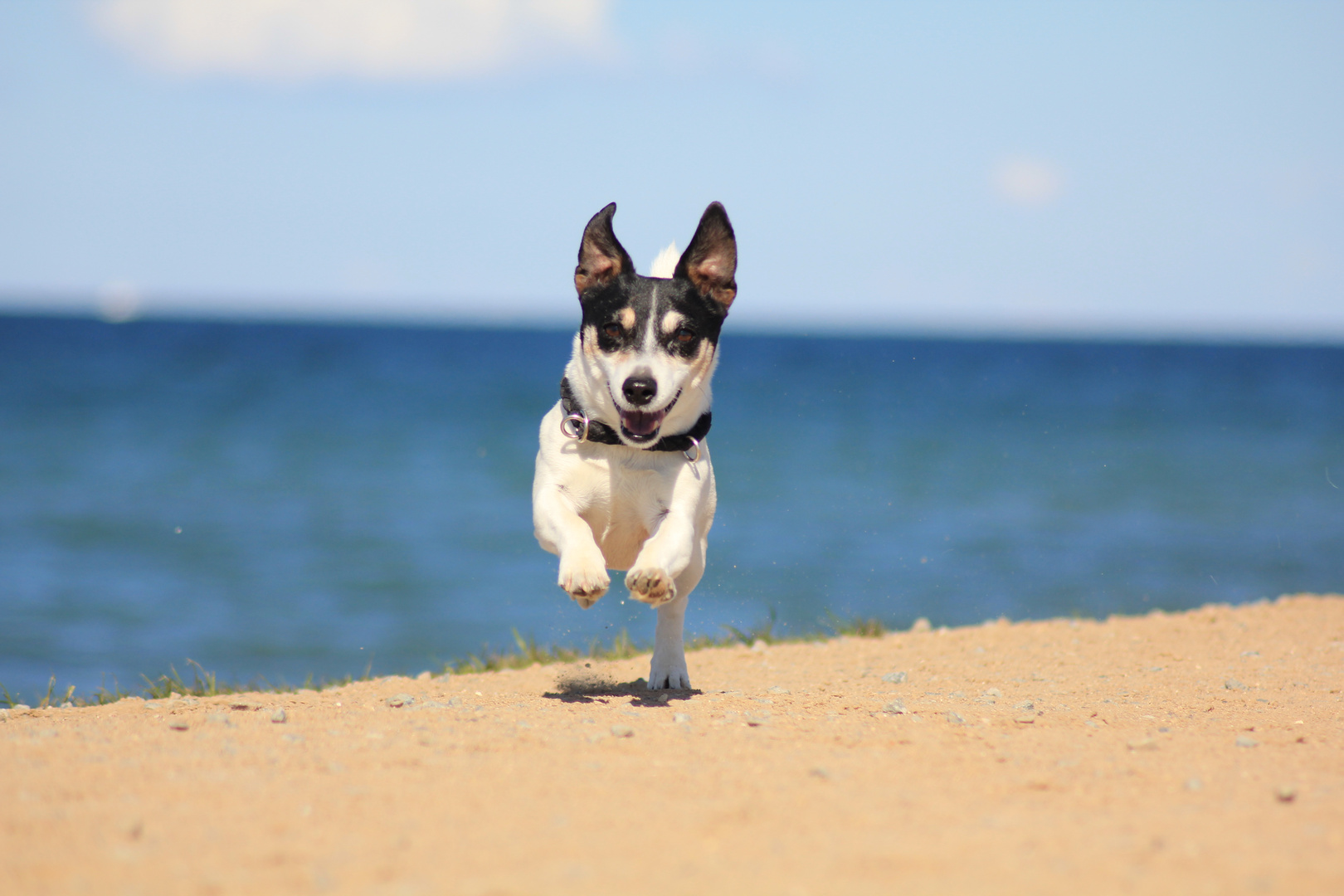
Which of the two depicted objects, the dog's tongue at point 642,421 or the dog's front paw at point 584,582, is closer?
the dog's front paw at point 584,582

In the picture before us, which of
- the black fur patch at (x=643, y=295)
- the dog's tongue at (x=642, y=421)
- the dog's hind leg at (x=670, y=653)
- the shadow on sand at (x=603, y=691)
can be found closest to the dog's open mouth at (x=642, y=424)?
the dog's tongue at (x=642, y=421)

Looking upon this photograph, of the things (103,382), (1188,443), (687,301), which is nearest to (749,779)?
(687,301)

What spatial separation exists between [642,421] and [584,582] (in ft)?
2.87

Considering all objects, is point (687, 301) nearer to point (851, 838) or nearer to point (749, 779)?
point (749, 779)

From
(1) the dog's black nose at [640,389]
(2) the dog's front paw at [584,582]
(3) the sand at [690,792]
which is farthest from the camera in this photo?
(1) the dog's black nose at [640,389]

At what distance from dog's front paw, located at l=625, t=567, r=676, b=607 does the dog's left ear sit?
1.63 m

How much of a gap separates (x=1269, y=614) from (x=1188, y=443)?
2028cm

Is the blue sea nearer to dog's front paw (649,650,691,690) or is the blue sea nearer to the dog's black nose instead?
dog's front paw (649,650,691,690)

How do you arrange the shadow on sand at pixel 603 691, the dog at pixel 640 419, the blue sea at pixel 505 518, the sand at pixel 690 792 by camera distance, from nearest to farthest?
the sand at pixel 690 792, the dog at pixel 640 419, the shadow on sand at pixel 603 691, the blue sea at pixel 505 518

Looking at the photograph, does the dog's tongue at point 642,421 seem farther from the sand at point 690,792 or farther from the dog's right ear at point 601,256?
the sand at point 690,792

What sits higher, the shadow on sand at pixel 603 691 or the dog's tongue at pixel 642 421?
the dog's tongue at pixel 642 421

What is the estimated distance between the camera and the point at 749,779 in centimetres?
380

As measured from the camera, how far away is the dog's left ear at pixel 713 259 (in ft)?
19.4

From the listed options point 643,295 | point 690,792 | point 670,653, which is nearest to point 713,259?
point 643,295
